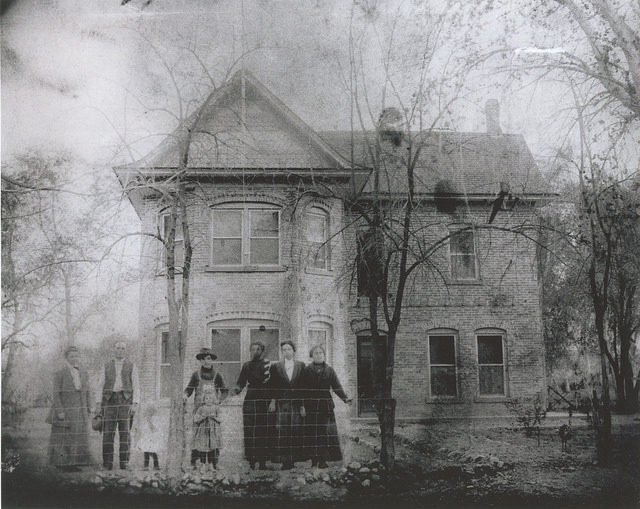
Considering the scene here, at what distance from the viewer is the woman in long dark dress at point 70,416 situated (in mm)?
4898

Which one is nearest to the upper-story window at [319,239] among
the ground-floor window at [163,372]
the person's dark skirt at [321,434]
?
the person's dark skirt at [321,434]

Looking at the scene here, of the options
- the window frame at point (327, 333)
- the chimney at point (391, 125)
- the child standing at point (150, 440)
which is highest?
the chimney at point (391, 125)

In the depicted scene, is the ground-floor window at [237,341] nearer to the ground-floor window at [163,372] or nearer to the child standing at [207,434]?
the child standing at [207,434]

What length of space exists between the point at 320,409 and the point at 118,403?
1.71 meters

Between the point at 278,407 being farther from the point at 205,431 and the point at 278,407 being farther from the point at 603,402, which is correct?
the point at 603,402

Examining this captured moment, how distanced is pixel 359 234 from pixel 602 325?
231cm

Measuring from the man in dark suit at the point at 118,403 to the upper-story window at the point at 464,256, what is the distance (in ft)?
9.61

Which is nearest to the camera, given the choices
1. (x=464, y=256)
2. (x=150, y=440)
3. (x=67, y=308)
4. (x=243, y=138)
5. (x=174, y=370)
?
(x=150, y=440)

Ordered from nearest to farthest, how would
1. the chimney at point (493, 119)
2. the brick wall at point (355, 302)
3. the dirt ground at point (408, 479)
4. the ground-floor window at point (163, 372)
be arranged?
the dirt ground at point (408, 479) < the ground-floor window at point (163, 372) < the brick wall at point (355, 302) < the chimney at point (493, 119)

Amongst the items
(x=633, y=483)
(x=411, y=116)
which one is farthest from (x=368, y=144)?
(x=633, y=483)

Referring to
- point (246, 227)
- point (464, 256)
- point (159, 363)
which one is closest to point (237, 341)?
point (159, 363)

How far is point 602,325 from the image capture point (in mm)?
5191

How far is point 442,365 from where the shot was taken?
5125 millimetres

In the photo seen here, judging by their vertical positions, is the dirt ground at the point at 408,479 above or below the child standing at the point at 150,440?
below
